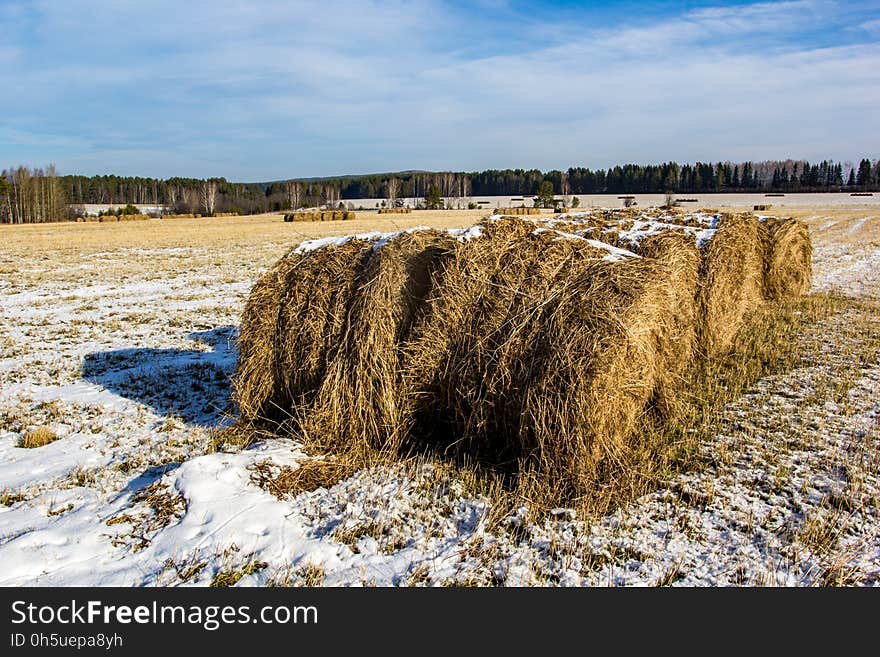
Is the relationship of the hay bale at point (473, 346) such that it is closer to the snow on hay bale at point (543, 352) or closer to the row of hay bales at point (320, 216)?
the snow on hay bale at point (543, 352)

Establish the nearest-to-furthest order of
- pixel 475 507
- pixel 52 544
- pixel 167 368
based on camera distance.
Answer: pixel 52 544 → pixel 475 507 → pixel 167 368

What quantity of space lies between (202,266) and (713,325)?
18.4 m

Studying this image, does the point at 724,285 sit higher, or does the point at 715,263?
the point at 715,263

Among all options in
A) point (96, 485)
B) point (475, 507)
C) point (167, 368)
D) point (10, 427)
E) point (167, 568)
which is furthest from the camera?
point (167, 368)

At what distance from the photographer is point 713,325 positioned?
895cm

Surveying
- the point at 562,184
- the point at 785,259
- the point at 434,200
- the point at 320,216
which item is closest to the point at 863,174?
the point at 562,184

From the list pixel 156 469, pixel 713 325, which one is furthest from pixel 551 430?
pixel 713 325

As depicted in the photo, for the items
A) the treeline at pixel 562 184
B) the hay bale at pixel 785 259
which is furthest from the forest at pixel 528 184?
the hay bale at pixel 785 259

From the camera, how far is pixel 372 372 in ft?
18.2

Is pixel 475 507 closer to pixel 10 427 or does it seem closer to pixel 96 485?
pixel 96 485

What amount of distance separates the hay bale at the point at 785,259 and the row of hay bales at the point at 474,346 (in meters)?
8.25

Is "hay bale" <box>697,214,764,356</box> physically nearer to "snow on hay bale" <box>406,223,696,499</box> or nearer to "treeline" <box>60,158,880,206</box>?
"snow on hay bale" <box>406,223,696,499</box>

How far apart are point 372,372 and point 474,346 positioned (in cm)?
106

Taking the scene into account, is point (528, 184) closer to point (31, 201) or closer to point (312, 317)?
point (31, 201)
